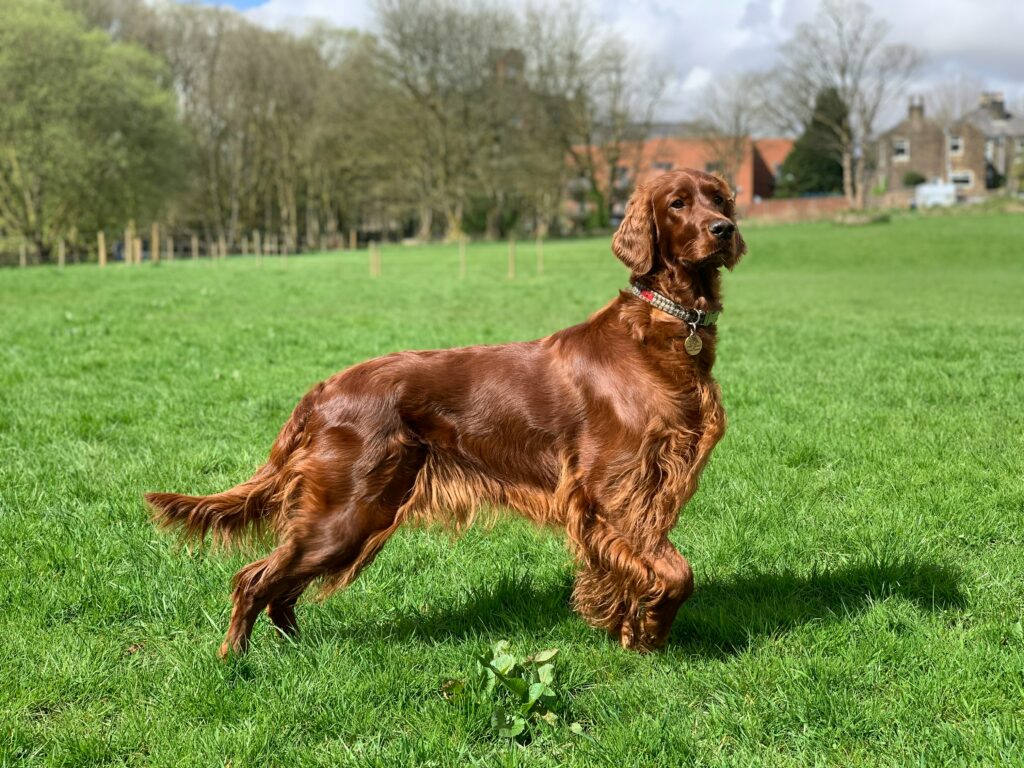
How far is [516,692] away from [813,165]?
83851 mm

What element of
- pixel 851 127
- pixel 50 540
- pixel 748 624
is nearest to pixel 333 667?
pixel 748 624

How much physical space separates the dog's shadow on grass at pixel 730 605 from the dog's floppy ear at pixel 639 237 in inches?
58.2

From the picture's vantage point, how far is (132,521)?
15.3 ft

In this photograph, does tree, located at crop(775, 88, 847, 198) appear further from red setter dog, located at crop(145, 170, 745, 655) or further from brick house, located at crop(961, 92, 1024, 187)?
red setter dog, located at crop(145, 170, 745, 655)

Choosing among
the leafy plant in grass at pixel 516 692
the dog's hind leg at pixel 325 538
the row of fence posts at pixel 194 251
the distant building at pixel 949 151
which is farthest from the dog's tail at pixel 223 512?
the distant building at pixel 949 151

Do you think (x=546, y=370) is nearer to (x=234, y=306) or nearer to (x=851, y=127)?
(x=234, y=306)

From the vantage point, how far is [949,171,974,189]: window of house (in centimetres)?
8419

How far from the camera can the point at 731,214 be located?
12.1 ft

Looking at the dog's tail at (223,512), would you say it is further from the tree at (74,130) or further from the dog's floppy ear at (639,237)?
the tree at (74,130)

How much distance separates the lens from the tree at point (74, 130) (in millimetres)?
37938

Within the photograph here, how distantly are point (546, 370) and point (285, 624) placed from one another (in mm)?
1466

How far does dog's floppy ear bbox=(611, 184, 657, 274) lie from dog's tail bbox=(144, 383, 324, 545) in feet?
4.38

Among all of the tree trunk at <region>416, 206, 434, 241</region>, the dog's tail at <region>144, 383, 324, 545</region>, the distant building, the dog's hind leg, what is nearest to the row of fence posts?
the tree trunk at <region>416, 206, 434, 241</region>

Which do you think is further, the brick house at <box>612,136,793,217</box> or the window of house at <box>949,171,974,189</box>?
the window of house at <box>949,171,974,189</box>
